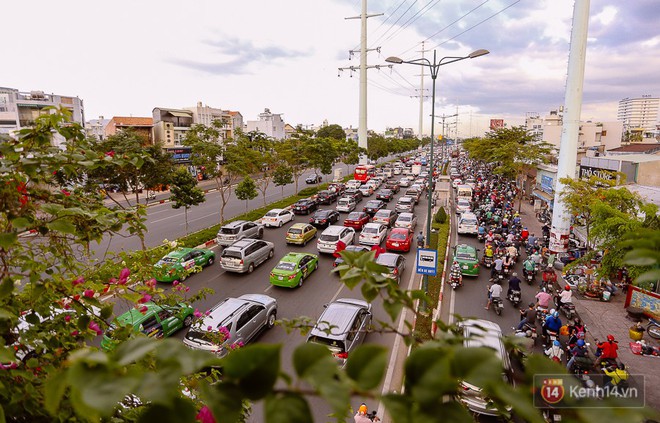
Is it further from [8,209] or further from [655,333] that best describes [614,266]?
[8,209]

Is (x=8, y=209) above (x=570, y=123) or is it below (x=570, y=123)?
below

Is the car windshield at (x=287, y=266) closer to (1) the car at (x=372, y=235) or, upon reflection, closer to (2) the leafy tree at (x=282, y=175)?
(1) the car at (x=372, y=235)

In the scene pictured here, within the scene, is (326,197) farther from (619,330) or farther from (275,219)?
(619,330)

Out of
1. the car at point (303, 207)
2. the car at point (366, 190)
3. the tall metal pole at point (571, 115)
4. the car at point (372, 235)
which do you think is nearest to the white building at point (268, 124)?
the car at point (366, 190)

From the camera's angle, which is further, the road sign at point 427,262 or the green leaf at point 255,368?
the road sign at point 427,262

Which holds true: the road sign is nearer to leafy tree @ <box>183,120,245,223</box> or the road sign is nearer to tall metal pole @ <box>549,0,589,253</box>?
tall metal pole @ <box>549,0,589,253</box>

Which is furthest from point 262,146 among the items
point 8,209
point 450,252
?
point 8,209

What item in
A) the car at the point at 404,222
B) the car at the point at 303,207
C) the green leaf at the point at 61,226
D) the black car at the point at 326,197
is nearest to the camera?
the green leaf at the point at 61,226

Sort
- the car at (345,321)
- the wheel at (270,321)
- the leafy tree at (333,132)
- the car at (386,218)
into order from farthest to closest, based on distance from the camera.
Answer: the leafy tree at (333,132)
the car at (386,218)
the wheel at (270,321)
the car at (345,321)
